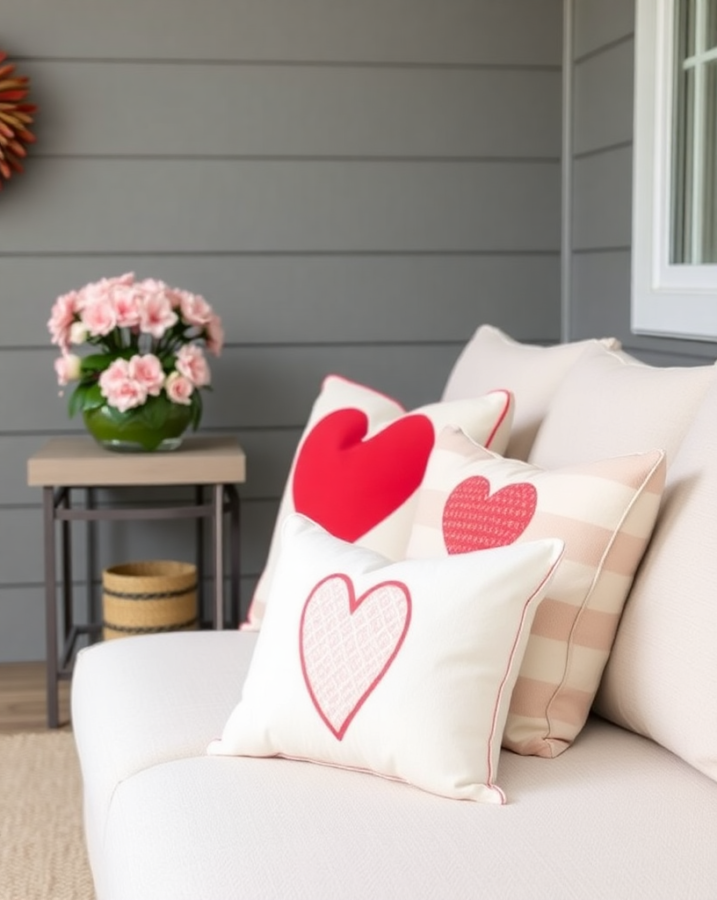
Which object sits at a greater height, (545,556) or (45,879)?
(545,556)

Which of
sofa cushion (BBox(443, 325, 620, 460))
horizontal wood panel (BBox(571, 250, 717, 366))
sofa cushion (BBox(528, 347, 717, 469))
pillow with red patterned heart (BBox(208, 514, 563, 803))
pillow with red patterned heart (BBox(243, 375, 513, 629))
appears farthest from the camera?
horizontal wood panel (BBox(571, 250, 717, 366))

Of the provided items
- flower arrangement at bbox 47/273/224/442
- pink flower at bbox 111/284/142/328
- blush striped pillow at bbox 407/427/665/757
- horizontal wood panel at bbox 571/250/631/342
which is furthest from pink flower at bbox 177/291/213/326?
blush striped pillow at bbox 407/427/665/757

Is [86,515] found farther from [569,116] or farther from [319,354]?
[569,116]

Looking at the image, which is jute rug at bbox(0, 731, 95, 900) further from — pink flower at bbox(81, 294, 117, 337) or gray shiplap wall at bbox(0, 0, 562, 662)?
pink flower at bbox(81, 294, 117, 337)

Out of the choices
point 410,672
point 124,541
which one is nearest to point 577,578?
point 410,672

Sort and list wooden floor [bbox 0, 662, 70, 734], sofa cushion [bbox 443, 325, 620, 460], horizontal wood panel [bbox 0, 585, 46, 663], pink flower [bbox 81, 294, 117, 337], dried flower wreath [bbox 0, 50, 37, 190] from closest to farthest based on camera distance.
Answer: sofa cushion [bbox 443, 325, 620, 460] < pink flower [bbox 81, 294, 117, 337] < wooden floor [bbox 0, 662, 70, 734] < dried flower wreath [bbox 0, 50, 37, 190] < horizontal wood panel [bbox 0, 585, 46, 663]

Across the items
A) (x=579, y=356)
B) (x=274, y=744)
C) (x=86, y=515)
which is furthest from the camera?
(x=86, y=515)

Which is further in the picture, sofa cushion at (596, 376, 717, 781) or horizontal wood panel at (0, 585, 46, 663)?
horizontal wood panel at (0, 585, 46, 663)

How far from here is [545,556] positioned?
4.78ft

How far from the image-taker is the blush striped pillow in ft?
5.10

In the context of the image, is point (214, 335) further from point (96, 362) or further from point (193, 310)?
point (96, 362)

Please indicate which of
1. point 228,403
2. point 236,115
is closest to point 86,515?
point 228,403

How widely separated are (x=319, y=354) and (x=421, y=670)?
2045 millimetres

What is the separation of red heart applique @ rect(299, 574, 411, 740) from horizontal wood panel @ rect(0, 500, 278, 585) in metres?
1.90
